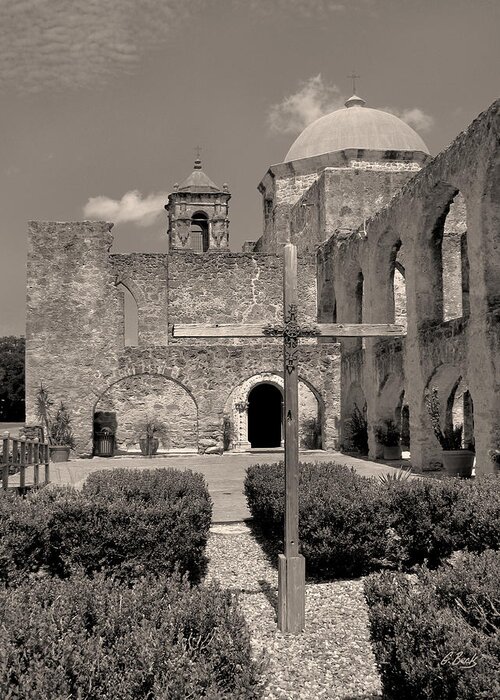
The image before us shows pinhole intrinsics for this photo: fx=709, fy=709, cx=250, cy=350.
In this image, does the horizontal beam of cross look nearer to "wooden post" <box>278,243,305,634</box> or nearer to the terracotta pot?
"wooden post" <box>278,243,305,634</box>

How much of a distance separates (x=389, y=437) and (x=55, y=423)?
861 cm

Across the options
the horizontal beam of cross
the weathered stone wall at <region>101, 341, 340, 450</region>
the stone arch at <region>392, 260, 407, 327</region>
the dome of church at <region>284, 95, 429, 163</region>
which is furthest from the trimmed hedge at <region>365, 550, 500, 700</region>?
the dome of church at <region>284, 95, 429, 163</region>

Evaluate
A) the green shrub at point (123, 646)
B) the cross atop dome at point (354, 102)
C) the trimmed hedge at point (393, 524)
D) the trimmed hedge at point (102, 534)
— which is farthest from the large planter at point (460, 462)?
the cross atop dome at point (354, 102)

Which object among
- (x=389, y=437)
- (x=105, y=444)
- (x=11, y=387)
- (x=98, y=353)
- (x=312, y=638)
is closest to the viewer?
(x=312, y=638)

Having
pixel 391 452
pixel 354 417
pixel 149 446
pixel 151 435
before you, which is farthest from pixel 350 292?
pixel 149 446

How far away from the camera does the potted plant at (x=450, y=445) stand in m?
13.0

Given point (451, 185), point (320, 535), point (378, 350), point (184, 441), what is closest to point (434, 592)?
point (320, 535)

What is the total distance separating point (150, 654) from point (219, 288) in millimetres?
19450

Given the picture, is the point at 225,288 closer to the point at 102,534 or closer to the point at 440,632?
the point at 102,534

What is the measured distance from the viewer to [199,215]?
1390 inches

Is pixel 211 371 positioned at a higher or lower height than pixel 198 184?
lower

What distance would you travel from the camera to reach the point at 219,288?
2211cm

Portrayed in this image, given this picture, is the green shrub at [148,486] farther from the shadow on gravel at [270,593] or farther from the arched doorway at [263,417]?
the arched doorway at [263,417]

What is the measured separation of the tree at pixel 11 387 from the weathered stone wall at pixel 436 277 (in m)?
34.8
